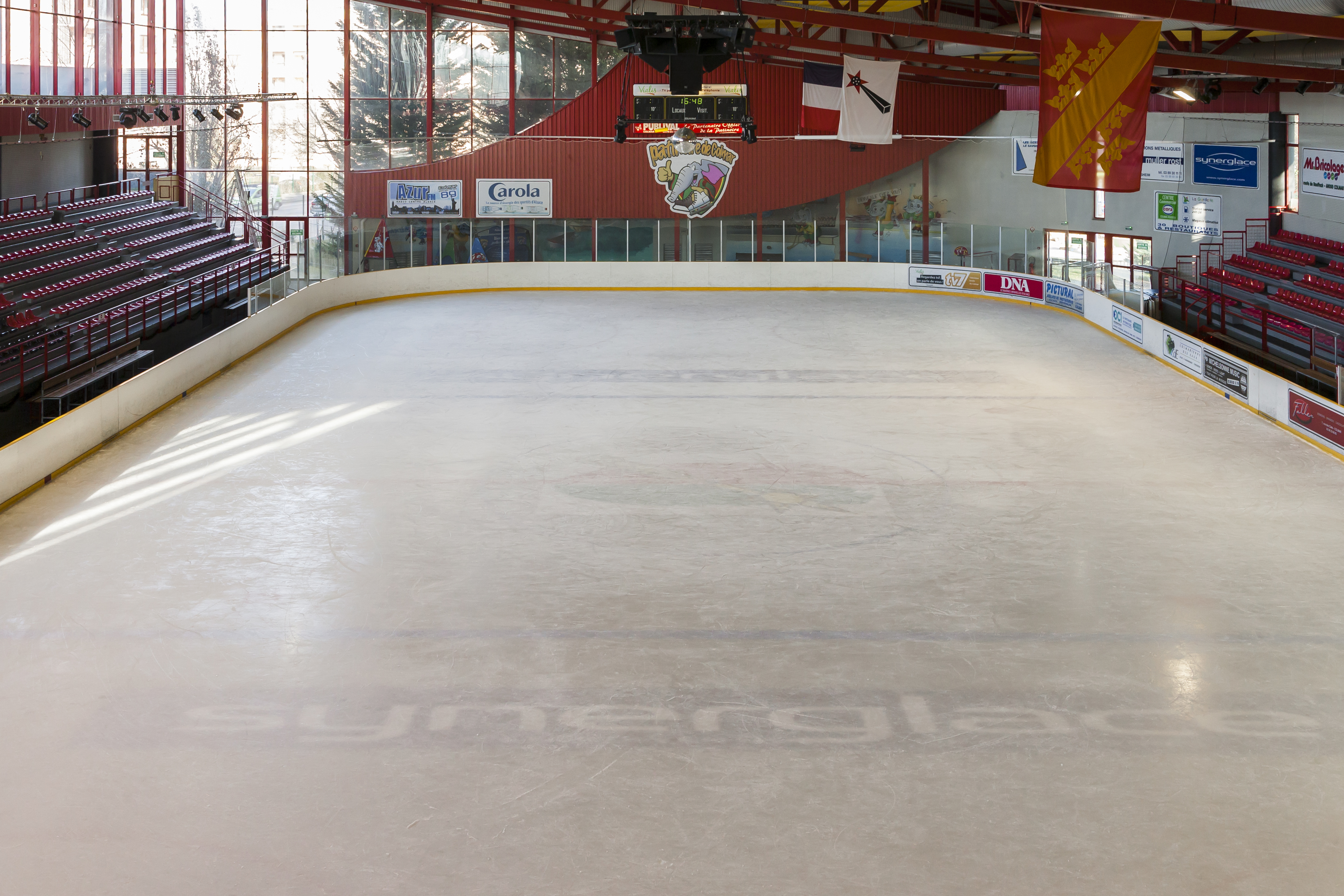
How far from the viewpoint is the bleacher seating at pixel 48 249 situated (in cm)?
2339

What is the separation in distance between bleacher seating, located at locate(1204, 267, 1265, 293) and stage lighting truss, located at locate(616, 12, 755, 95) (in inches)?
455

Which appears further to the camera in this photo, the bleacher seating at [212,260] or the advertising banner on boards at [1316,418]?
the bleacher seating at [212,260]

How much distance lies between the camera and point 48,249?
2494cm

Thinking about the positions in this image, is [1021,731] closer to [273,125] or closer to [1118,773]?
[1118,773]

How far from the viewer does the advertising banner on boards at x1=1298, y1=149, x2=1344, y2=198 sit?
23531 mm

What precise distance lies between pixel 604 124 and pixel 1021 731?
28.9 metres

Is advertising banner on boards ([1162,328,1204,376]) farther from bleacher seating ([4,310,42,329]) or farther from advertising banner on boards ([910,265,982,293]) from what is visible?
bleacher seating ([4,310,42,329])

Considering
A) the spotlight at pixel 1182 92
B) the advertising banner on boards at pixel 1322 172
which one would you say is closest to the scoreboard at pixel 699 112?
the spotlight at pixel 1182 92

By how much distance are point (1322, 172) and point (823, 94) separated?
10.5m

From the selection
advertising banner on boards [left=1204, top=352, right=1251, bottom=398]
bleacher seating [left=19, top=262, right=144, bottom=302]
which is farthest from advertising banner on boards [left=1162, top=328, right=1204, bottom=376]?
bleacher seating [left=19, top=262, right=144, bottom=302]

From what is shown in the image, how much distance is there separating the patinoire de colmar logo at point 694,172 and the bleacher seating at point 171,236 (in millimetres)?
12365

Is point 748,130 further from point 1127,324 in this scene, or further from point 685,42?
point 1127,324

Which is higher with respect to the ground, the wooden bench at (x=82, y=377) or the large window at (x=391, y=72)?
the large window at (x=391, y=72)

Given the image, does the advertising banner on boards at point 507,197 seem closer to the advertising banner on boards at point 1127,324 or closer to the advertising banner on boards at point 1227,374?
the advertising banner on boards at point 1127,324
